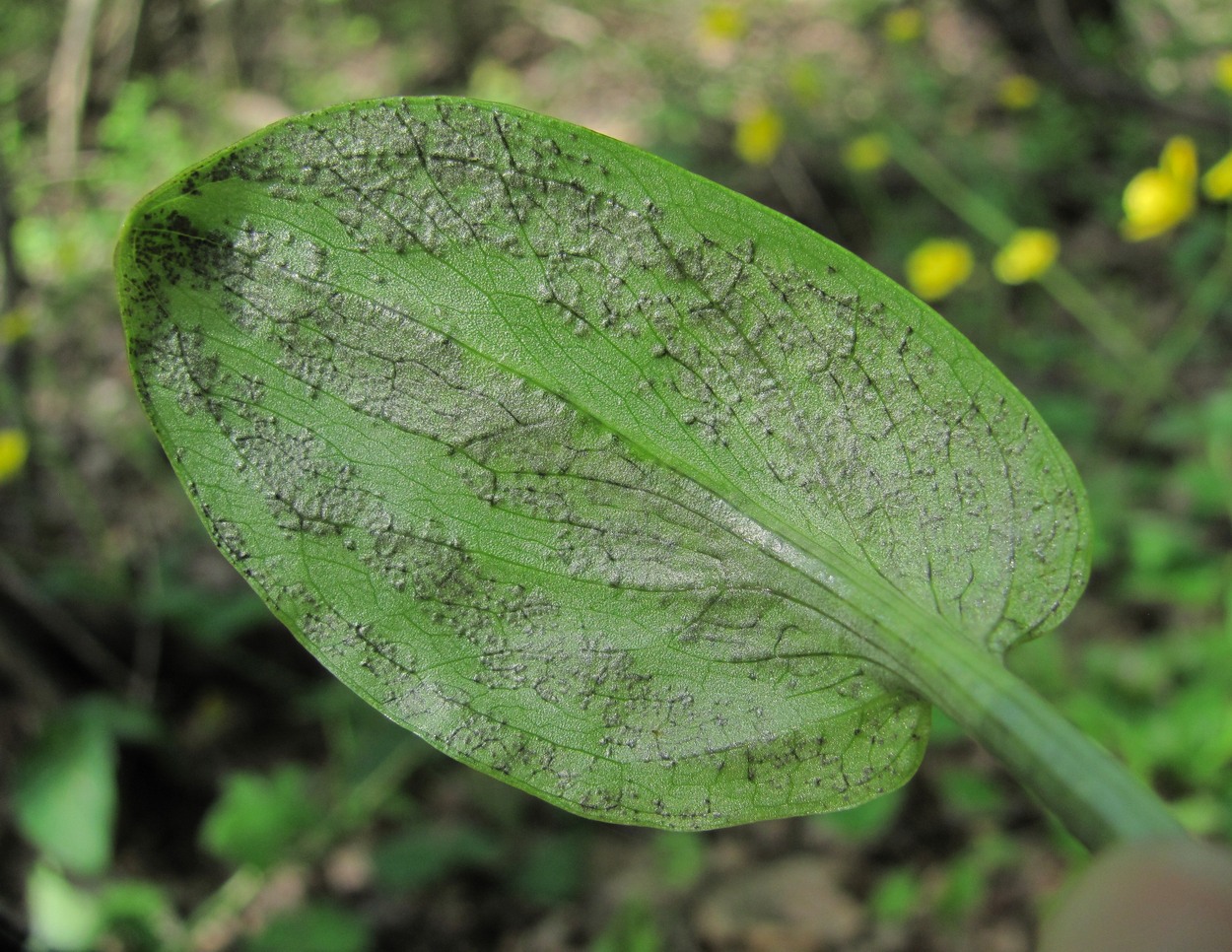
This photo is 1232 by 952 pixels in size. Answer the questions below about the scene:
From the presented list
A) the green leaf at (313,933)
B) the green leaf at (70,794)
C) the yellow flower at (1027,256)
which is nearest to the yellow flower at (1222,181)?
the yellow flower at (1027,256)

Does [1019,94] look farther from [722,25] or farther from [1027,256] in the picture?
[1027,256]

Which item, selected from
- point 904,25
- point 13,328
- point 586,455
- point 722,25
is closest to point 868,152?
point 722,25

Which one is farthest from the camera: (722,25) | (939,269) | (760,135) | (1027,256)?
(722,25)

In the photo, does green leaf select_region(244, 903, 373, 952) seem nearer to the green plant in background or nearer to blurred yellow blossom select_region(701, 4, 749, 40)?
the green plant in background

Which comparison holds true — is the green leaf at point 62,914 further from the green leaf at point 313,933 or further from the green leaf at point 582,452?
the green leaf at point 582,452

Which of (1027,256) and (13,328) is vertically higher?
(1027,256)

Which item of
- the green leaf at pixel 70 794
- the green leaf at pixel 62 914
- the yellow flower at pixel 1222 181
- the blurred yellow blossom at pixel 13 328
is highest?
the yellow flower at pixel 1222 181
